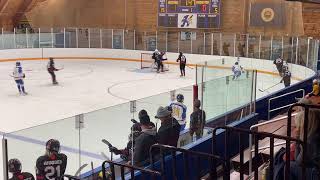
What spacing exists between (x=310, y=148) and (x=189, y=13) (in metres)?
19.7

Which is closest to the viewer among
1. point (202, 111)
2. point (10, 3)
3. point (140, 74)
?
point (202, 111)

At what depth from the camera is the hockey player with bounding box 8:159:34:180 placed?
415 cm

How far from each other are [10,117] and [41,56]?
11.9 metres

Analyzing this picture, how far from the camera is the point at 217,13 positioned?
22.1m

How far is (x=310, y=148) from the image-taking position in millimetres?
3508

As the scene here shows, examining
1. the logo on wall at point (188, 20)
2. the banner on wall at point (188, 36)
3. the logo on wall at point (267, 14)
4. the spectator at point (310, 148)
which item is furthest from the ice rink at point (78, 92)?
the logo on wall at point (267, 14)

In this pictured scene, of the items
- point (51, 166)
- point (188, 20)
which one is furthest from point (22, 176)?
point (188, 20)

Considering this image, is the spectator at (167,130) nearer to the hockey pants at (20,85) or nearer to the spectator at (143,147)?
the spectator at (143,147)

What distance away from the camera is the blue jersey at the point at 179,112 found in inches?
245

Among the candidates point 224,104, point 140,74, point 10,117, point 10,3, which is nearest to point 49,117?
point 10,117

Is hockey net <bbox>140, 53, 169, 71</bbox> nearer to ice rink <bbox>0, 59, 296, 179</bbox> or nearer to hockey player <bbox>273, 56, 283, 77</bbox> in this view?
ice rink <bbox>0, 59, 296, 179</bbox>

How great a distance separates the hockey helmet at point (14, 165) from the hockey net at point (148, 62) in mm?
15442

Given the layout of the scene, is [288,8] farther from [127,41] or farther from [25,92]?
[25,92]

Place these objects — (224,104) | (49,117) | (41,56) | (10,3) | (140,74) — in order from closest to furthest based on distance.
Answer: (224,104) → (49,117) → (140,74) → (41,56) → (10,3)
